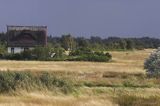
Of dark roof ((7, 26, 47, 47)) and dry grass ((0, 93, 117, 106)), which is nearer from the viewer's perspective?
dry grass ((0, 93, 117, 106))

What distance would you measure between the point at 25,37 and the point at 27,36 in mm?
1133

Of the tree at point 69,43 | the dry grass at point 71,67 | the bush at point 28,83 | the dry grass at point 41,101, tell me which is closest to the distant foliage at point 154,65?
the dry grass at point 71,67

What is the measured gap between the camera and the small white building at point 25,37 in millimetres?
112438

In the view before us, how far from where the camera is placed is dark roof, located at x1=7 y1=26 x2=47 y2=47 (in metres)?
114

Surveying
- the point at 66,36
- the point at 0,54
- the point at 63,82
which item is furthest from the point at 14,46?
the point at 63,82

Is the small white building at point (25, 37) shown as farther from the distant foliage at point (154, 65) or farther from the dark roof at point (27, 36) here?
the distant foliage at point (154, 65)

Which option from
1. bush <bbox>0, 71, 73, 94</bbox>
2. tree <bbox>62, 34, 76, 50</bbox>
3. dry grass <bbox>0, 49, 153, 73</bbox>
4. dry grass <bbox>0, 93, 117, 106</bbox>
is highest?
tree <bbox>62, 34, 76, 50</bbox>

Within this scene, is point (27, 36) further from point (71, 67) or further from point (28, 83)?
point (28, 83)

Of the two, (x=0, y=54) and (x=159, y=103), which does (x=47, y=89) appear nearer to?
(x=159, y=103)

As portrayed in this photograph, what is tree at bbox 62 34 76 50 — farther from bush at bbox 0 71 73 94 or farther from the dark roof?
bush at bbox 0 71 73 94

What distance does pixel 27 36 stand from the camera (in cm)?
11600

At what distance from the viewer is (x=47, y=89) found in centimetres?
2339

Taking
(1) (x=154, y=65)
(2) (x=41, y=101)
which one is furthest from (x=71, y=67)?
(2) (x=41, y=101)

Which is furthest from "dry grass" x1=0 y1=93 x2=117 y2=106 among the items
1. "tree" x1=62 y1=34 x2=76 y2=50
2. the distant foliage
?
"tree" x1=62 y1=34 x2=76 y2=50
